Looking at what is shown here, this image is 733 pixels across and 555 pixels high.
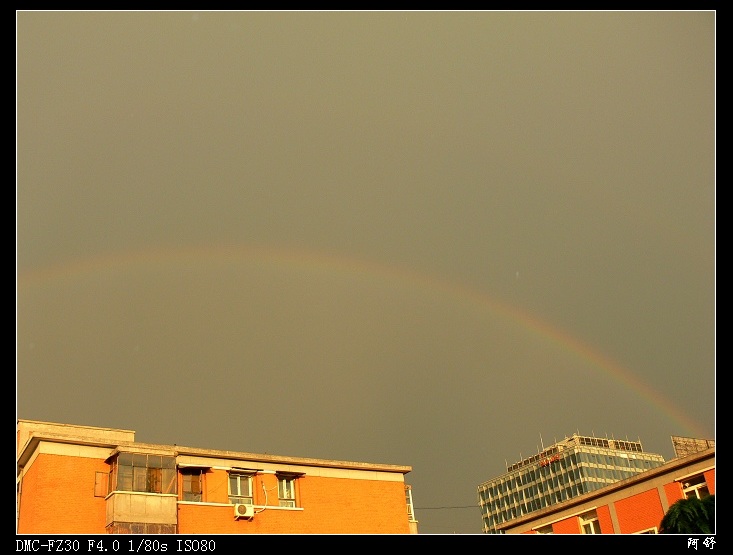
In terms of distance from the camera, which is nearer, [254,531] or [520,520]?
[254,531]

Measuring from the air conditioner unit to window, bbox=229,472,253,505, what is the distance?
1.97 feet

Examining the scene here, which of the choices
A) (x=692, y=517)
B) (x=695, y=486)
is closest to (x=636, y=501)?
(x=695, y=486)

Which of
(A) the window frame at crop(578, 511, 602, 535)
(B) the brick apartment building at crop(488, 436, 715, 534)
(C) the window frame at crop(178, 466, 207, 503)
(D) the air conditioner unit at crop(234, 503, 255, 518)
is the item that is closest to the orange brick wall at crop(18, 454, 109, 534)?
(C) the window frame at crop(178, 466, 207, 503)

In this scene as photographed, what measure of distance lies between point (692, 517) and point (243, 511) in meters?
18.2

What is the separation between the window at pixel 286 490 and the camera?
3512 centimetres

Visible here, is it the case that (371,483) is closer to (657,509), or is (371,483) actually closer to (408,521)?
(408,521)

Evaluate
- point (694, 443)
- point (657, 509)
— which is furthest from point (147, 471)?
point (694, 443)

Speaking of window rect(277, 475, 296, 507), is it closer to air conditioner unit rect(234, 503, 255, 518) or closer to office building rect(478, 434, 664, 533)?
air conditioner unit rect(234, 503, 255, 518)

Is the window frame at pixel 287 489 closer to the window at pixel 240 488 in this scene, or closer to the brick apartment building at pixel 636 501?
the window at pixel 240 488

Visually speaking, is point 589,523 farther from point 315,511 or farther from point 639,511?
point 315,511
